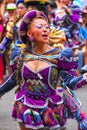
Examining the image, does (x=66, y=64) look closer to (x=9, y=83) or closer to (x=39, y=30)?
(x=39, y=30)

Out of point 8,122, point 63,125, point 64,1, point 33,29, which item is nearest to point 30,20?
point 33,29

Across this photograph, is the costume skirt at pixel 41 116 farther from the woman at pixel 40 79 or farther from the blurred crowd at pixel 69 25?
the blurred crowd at pixel 69 25

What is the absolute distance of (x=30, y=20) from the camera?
4.95 metres

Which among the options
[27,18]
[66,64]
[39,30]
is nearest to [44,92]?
[66,64]

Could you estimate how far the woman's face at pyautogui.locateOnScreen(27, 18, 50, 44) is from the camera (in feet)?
15.9

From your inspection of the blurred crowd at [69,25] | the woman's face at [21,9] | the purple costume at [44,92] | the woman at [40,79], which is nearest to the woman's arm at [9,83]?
the woman at [40,79]

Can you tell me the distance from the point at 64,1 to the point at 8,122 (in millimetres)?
4255

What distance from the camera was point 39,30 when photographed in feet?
16.0

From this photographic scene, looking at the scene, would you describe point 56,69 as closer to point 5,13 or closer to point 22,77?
point 22,77

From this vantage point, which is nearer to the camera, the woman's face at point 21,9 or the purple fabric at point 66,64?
the purple fabric at point 66,64

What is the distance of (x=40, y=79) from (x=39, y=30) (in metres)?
0.42

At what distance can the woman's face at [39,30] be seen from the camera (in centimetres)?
484

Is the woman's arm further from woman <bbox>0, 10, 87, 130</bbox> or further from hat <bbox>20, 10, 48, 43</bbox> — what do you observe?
hat <bbox>20, 10, 48, 43</bbox>

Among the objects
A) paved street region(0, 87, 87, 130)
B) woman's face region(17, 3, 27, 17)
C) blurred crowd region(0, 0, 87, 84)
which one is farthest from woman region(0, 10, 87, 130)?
blurred crowd region(0, 0, 87, 84)
